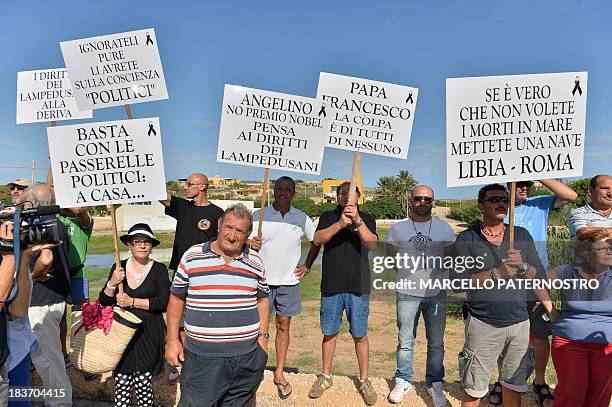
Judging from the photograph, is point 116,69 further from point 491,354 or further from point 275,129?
point 491,354

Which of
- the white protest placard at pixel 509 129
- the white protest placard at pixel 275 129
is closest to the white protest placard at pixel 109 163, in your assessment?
the white protest placard at pixel 275 129

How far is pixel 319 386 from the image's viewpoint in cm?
488

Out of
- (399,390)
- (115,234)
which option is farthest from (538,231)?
(115,234)

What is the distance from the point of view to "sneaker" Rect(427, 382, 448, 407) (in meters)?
4.63

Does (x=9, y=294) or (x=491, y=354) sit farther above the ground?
(x=9, y=294)

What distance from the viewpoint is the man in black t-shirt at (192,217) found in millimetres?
4938

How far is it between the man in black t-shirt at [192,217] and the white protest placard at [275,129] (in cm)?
72

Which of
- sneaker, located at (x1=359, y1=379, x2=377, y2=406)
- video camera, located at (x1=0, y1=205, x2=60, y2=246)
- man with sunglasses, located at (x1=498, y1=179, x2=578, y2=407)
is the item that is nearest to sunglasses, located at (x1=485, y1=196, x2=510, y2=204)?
man with sunglasses, located at (x1=498, y1=179, x2=578, y2=407)

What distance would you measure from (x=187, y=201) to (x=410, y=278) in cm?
263

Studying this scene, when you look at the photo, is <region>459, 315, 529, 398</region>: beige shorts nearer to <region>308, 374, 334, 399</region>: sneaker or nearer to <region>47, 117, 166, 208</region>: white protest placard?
<region>308, 374, 334, 399</region>: sneaker

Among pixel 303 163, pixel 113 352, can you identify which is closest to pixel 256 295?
pixel 113 352

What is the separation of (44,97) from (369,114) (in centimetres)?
426

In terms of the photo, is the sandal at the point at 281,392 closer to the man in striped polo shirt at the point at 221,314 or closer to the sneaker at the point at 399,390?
the sneaker at the point at 399,390

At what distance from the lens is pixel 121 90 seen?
4648 mm
